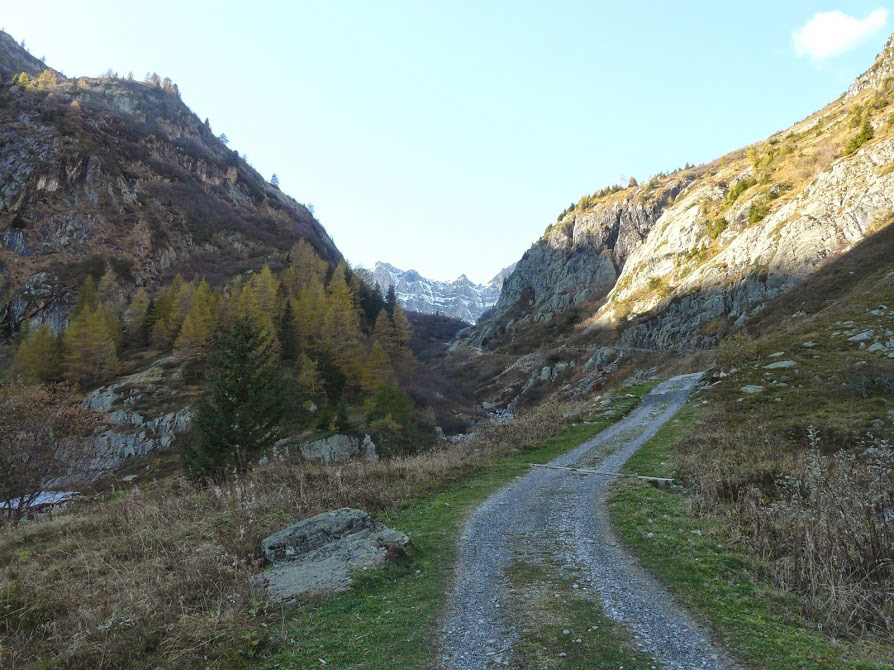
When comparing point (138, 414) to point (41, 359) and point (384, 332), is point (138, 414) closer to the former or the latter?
point (41, 359)

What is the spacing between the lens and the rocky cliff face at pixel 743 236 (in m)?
50.0

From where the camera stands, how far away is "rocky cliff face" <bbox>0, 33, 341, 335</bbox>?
86.2 metres

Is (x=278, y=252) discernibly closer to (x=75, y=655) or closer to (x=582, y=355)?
(x=582, y=355)

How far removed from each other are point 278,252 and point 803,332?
115m

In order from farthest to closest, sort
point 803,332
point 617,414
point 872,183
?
1. point 872,183
2. point 617,414
3. point 803,332

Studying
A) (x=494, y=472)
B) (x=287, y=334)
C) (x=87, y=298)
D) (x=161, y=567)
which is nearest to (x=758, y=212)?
(x=494, y=472)

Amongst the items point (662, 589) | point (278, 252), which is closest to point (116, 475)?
point (662, 589)

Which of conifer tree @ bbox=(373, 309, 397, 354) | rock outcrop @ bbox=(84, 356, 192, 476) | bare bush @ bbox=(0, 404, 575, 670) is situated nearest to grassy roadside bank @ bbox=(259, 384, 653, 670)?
bare bush @ bbox=(0, 404, 575, 670)

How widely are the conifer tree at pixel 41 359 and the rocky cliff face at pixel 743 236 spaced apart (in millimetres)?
84679

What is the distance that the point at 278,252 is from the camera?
116 metres

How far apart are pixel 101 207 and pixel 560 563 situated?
13126cm

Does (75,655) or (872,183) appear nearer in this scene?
(75,655)

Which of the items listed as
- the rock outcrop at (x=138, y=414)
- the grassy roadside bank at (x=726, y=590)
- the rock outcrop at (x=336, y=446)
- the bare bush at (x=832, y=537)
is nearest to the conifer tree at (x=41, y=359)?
the rock outcrop at (x=138, y=414)

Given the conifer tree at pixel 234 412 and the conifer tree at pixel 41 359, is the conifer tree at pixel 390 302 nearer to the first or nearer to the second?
the conifer tree at pixel 41 359
